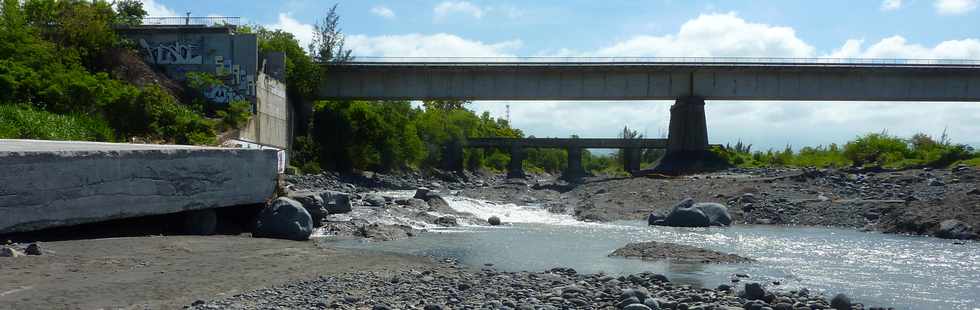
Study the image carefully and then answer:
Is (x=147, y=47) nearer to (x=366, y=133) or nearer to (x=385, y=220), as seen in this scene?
(x=366, y=133)

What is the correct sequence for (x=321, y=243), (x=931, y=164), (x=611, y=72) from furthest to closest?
1. (x=611, y=72)
2. (x=931, y=164)
3. (x=321, y=243)

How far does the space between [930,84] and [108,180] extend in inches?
1946

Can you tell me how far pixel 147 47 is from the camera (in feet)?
143

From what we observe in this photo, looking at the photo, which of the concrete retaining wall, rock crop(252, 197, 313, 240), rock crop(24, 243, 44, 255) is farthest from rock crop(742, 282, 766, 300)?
the concrete retaining wall

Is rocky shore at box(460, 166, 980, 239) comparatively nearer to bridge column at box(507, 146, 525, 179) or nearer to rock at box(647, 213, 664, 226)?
rock at box(647, 213, 664, 226)

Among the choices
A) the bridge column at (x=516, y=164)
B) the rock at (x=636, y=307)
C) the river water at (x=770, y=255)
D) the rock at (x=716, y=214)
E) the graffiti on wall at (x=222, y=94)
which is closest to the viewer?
the rock at (x=636, y=307)

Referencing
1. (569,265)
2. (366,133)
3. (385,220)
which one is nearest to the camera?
(569,265)

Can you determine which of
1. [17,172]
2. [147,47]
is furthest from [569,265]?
[147,47]

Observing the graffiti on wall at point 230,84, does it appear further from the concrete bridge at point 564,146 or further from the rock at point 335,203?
the concrete bridge at point 564,146

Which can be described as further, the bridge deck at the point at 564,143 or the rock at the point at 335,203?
the bridge deck at the point at 564,143

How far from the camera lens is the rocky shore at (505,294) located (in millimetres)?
10829

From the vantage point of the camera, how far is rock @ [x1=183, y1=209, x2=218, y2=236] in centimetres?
1830

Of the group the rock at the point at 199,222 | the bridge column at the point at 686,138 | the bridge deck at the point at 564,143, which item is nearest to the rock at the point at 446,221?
the rock at the point at 199,222

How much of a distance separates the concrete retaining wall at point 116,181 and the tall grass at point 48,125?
9548mm
